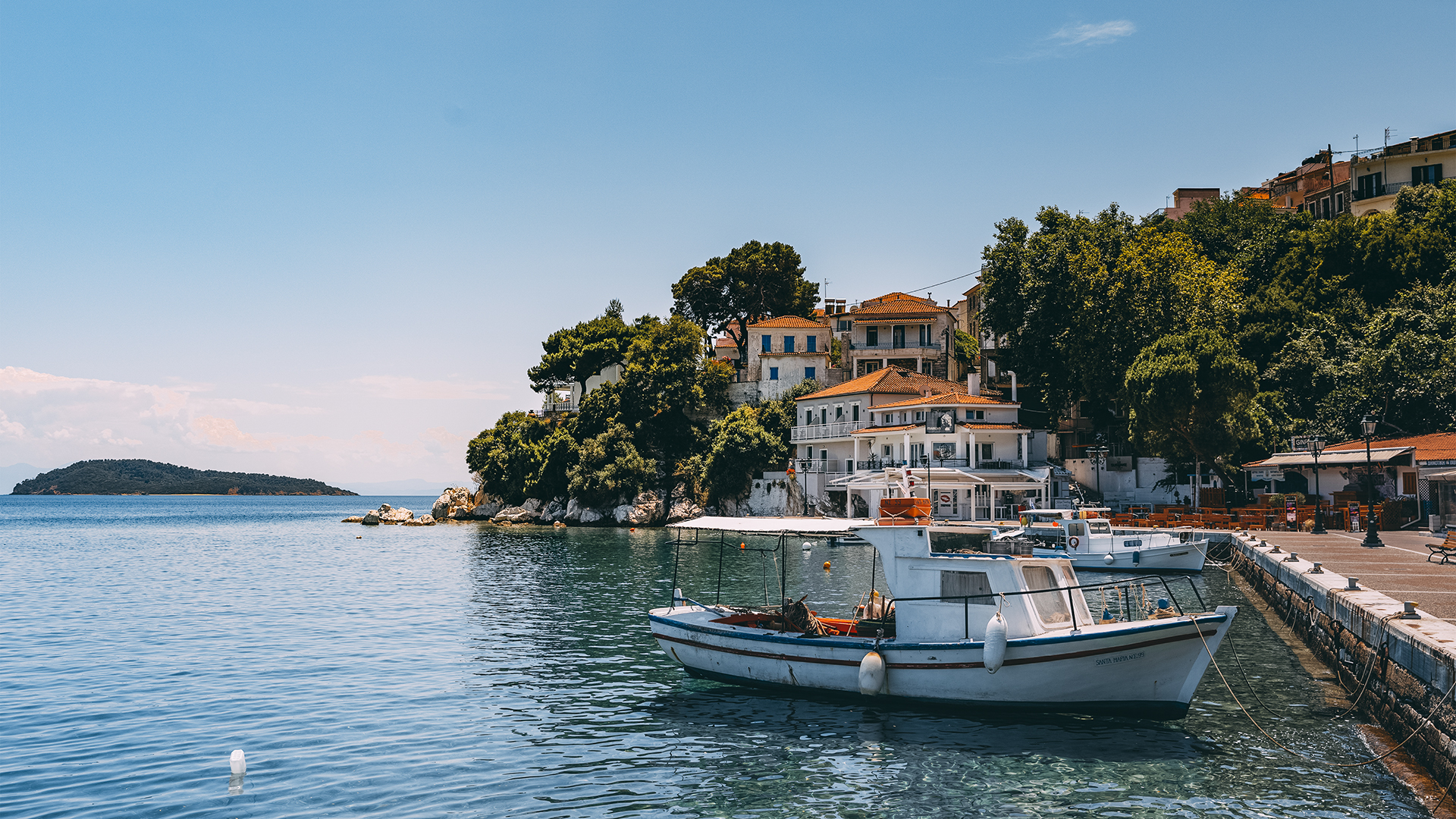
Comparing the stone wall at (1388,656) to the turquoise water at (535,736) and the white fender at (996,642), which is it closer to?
the turquoise water at (535,736)

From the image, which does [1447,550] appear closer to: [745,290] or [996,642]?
[996,642]

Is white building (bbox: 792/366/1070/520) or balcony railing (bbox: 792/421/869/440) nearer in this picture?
white building (bbox: 792/366/1070/520)

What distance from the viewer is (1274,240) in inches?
2601

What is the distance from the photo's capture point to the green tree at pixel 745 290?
91.2m

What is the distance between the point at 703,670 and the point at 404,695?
243 inches

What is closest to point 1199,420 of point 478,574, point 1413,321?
point 1413,321

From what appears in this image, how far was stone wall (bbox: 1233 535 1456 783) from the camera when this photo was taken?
12555 mm

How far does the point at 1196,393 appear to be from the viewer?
48.8 meters

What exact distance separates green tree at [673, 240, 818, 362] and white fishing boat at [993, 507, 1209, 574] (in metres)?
50.9

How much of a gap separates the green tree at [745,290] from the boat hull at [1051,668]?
238 feet

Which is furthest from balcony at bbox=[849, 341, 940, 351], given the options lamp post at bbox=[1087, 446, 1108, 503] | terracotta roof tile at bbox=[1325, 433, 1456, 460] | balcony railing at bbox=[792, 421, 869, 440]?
terracotta roof tile at bbox=[1325, 433, 1456, 460]

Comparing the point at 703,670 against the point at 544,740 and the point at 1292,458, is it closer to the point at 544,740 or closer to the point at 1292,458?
the point at 544,740

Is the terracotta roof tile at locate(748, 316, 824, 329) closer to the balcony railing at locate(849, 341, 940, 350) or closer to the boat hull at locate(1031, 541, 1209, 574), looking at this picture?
the balcony railing at locate(849, 341, 940, 350)

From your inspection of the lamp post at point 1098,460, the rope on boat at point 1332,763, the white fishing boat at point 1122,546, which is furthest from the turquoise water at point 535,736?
the lamp post at point 1098,460
